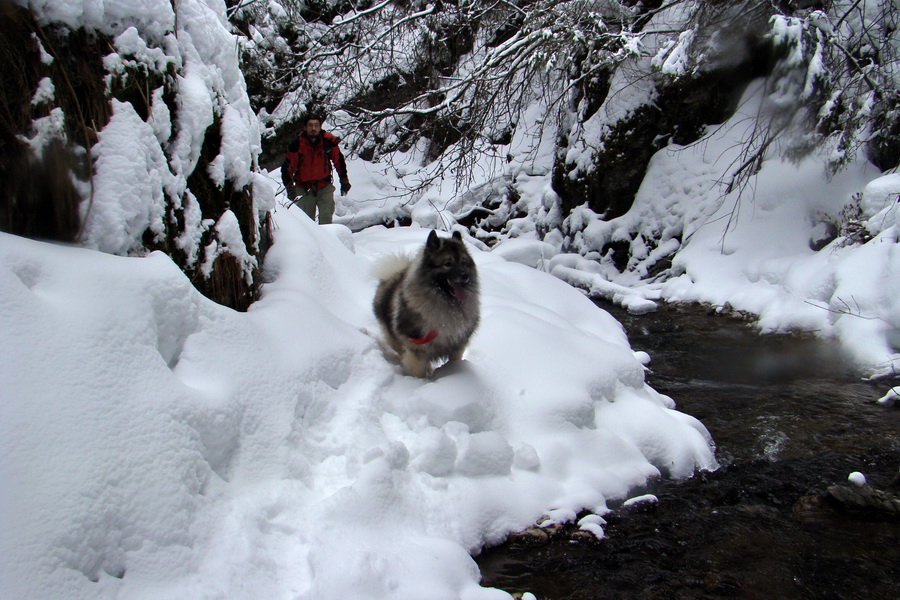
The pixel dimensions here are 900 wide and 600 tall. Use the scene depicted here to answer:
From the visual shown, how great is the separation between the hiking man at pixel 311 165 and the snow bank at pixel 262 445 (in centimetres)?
399

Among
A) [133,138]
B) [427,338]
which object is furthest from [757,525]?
[133,138]

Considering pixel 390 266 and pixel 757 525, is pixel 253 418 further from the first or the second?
pixel 757 525

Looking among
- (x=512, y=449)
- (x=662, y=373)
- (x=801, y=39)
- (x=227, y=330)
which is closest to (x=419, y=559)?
(x=512, y=449)

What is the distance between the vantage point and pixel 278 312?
10.4 ft

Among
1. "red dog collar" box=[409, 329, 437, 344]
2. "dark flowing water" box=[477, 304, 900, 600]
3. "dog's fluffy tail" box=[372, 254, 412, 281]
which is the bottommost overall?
"dark flowing water" box=[477, 304, 900, 600]

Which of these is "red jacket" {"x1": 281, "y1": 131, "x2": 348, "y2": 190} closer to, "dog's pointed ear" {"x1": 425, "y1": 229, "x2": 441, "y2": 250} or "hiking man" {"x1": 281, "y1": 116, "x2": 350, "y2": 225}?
"hiking man" {"x1": 281, "y1": 116, "x2": 350, "y2": 225}

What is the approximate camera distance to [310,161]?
7395mm

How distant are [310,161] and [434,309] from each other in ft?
15.4

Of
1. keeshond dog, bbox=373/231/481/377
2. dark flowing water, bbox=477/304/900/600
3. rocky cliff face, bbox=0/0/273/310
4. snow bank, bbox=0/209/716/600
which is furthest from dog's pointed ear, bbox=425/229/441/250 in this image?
dark flowing water, bbox=477/304/900/600

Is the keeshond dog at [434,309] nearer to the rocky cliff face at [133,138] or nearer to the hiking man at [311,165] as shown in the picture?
the rocky cliff face at [133,138]

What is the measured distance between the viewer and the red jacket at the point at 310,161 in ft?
24.1

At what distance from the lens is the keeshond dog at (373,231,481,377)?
3555 mm

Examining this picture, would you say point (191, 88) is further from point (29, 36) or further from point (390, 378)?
point (390, 378)

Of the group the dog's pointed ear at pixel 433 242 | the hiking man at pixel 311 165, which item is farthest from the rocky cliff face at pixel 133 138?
the hiking man at pixel 311 165
